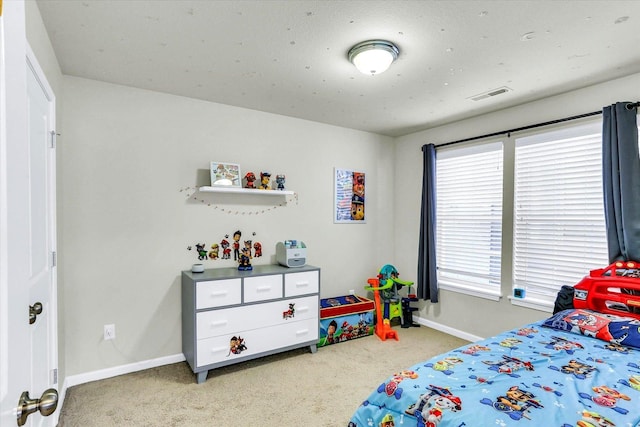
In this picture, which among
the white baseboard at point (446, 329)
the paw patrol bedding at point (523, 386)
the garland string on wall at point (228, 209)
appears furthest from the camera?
the white baseboard at point (446, 329)

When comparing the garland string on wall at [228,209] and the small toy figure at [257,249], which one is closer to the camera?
the garland string on wall at [228,209]

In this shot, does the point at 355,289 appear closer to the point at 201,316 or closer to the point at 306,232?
the point at 306,232

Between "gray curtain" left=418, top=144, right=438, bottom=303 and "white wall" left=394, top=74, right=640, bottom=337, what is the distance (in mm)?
173

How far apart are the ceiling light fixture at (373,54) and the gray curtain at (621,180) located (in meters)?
1.81

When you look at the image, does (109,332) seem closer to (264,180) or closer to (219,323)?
(219,323)

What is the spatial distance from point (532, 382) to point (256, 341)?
2.15 metres

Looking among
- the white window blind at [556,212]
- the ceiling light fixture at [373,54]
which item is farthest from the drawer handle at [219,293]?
the white window blind at [556,212]

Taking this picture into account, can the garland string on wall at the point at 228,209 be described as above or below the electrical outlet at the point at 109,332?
above

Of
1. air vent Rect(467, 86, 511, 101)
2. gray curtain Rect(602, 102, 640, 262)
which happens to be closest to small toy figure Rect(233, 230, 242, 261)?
air vent Rect(467, 86, 511, 101)

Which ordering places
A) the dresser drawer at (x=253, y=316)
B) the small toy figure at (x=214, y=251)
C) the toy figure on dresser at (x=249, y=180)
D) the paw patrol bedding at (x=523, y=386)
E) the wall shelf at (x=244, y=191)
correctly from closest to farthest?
the paw patrol bedding at (x=523, y=386), the dresser drawer at (x=253, y=316), the wall shelf at (x=244, y=191), the small toy figure at (x=214, y=251), the toy figure on dresser at (x=249, y=180)

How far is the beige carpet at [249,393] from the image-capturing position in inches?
89.2

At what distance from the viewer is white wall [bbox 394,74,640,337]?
9.22 ft

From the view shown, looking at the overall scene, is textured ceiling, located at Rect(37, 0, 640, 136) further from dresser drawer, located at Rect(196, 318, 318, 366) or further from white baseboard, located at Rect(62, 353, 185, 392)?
white baseboard, located at Rect(62, 353, 185, 392)

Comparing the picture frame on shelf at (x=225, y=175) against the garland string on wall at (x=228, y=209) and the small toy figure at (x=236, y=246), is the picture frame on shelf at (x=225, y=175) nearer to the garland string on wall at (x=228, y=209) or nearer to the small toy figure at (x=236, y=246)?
the garland string on wall at (x=228, y=209)
